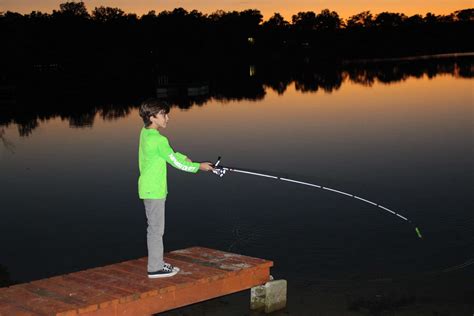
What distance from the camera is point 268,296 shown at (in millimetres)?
9539

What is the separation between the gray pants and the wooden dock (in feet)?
0.71

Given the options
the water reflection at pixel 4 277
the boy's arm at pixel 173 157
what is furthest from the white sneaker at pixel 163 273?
the water reflection at pixel 4 277

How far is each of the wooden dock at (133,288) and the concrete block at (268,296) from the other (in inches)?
6.6

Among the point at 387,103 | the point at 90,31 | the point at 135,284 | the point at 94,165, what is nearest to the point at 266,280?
the point at 135,284

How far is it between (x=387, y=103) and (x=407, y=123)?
1739 cm

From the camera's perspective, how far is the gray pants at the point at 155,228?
27.0 ft

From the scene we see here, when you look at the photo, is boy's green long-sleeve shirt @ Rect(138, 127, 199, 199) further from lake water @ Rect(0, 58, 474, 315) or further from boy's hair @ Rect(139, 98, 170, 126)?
lake water @ Rect(0, 58, 474, 315)

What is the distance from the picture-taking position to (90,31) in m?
124

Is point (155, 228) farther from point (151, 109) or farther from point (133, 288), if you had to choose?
point (151, 109)

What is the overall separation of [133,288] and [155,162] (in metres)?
1.47

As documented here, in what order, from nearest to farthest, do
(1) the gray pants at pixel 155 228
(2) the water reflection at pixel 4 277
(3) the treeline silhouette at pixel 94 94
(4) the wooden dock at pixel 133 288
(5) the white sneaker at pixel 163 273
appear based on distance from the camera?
1. (4) the wooden dock at pixel 133 288
2. (1) the gray pants at pixel 155 228
3. (5) the white sneaker at pixel 163 273
4. (2) the water reflection at pixel 4 277
5. (3) the treeline silhouette at pixel 94 94

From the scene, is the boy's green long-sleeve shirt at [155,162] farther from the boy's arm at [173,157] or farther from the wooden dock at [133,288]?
the wooden dock at [133,288]

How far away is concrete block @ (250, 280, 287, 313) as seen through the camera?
9539 mm

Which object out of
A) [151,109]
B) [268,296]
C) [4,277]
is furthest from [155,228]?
[4,277]
